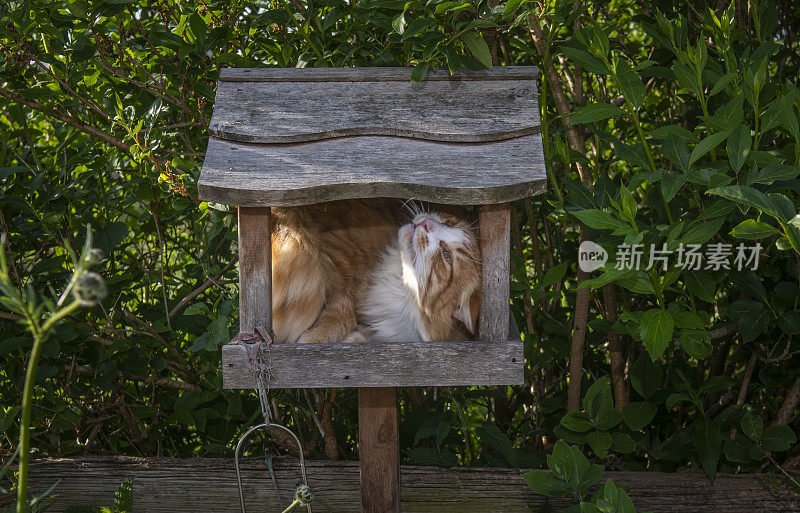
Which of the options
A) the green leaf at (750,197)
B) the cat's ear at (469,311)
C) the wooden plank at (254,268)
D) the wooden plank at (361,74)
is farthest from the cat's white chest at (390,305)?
the green leaf at (750,197)

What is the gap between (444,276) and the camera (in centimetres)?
172

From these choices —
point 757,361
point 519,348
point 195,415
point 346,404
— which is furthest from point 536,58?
point 195,415

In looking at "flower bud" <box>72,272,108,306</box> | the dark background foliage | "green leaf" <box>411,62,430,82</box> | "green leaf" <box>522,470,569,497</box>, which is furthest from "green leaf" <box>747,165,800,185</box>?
"flower bud" <box>72,272,108,306</box>

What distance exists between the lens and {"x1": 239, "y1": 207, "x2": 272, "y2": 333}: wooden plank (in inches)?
62.9

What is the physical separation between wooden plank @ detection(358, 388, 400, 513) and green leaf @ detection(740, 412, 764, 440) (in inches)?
38.9

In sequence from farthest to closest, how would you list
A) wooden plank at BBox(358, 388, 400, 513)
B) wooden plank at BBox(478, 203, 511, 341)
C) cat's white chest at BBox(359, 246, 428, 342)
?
wooden plank at BBox(358, 388, 400, 513) → cat's white chest at BBox(359, 246, 428, 342) → wooden plank at BBox(478, 203, 511, 341)

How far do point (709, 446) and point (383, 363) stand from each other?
116 cm

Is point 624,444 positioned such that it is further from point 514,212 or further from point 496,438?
point 514,212

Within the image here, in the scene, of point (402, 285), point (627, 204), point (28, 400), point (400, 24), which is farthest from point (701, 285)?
point (28, 400)

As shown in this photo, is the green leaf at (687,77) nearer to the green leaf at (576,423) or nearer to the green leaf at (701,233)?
the green leaf at (701,233)

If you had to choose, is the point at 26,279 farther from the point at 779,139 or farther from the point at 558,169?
the point at 779,139

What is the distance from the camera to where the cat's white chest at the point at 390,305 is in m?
1.82

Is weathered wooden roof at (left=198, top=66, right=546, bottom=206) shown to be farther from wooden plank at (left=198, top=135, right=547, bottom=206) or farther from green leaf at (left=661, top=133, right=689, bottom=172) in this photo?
green leaf at (left=661, top=133, right=689, bottom=172)

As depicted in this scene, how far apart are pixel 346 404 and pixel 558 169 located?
115 centimetres
